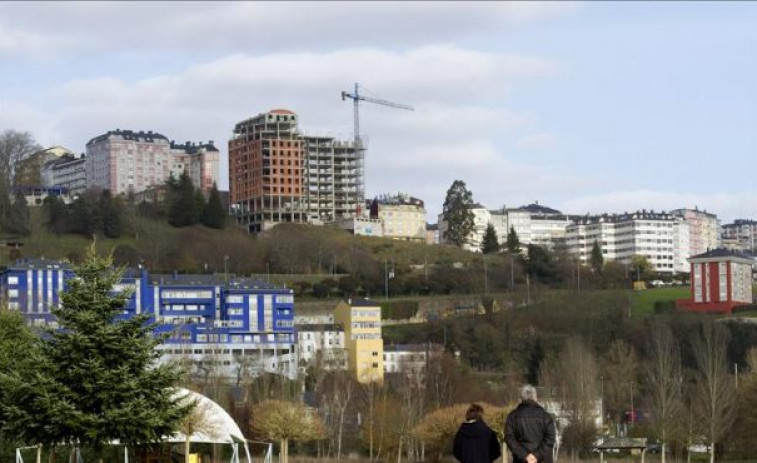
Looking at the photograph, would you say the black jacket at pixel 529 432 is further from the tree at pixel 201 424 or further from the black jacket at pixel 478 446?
the tree at pixel 201 424

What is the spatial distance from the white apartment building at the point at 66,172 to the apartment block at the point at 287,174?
2353 centimetres

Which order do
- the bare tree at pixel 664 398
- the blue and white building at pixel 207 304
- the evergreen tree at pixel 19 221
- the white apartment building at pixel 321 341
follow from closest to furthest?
the bare tree at pixel 664 398 < the white apartment building at pixel 321 341 < the blue and white building at pixel 207 304 < the evergreen tree at pixel 19 221

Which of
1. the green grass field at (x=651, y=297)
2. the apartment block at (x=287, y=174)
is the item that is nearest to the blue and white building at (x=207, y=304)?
the green grass field at (x=651, y=297)

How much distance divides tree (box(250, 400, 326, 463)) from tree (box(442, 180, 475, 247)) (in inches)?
4117

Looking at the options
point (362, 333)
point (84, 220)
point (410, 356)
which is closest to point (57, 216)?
point (84, 220)

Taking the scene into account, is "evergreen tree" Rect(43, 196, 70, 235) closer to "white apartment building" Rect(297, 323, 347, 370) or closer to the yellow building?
"white apartment building" Rect(297, 323, 347, 370)

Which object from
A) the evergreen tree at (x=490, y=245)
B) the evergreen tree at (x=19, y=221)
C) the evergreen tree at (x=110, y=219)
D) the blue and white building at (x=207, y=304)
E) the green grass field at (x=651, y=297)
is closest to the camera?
the blue and white building at (x=207, y=304)

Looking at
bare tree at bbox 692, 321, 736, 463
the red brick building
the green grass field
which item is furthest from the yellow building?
bare tree at bbox 692, 321, 736, 463

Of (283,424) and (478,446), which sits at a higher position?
(478,446)

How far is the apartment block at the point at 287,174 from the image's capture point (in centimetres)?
15888

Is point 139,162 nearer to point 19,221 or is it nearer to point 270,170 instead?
point 270,170

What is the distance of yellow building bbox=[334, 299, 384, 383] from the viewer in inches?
4230

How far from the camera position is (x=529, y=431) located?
626 inches

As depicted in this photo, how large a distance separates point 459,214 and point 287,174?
1933 centimetres
